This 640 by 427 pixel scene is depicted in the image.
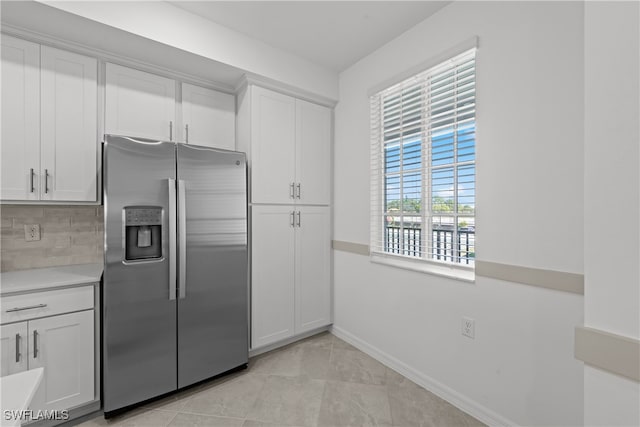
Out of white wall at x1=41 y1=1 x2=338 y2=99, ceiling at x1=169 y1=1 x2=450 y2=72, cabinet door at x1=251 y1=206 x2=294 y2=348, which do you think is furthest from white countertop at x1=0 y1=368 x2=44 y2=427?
ceiling at x1=169 y1=1 x2=450 y2=72

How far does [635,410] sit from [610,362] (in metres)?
0.14

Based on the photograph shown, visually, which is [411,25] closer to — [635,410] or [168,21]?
[168,21]

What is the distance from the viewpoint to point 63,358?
1.69m

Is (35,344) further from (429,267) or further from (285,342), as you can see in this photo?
(429,267)

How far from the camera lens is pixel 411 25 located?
217cm

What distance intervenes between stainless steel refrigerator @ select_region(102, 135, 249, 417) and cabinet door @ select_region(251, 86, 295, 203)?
0.72 ft

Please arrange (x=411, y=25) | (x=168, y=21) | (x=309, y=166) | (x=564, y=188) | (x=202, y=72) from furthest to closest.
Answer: (x=309, y=166), (x=202, y=72), (x=411, y=25), (x=168, y=21), (x=564, y=188)

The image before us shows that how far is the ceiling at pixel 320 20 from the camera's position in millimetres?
1970

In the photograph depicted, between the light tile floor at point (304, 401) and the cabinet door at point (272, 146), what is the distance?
56.0 inches

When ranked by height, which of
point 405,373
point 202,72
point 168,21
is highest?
point 168,21

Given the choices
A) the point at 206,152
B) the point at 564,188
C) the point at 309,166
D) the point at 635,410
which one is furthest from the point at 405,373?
the point at 206,152

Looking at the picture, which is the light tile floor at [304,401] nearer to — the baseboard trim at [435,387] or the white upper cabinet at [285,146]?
the baseboard trim at [435,387]

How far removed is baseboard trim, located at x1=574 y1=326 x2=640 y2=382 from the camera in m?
0.88

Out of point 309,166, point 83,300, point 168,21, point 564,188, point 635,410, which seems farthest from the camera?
point 309,166
